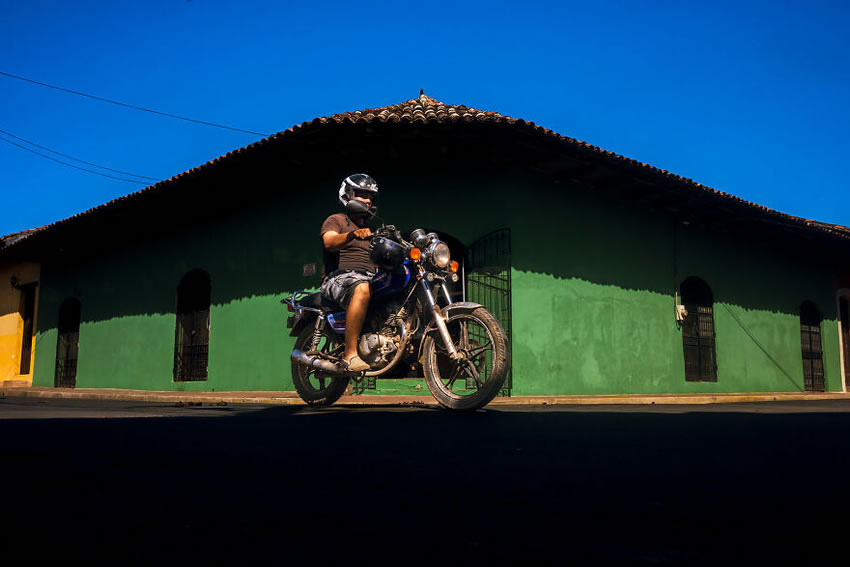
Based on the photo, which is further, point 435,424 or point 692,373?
point 692,373

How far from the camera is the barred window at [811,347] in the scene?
1398cm

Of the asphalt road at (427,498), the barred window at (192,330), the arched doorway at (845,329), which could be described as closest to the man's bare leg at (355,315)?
the asphalt road at (427,498)

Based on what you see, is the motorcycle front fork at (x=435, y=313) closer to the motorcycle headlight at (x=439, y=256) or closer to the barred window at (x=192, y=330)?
the motorcycle headlight at (x=439, y=256)

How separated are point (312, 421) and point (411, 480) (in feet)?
7.11

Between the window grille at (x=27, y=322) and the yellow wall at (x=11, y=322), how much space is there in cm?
8

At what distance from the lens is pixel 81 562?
3.40 feet

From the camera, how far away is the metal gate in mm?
9070

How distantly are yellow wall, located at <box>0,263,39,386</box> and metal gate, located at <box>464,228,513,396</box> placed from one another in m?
12.5

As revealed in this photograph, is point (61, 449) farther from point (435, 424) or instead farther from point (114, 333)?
point (114, 333)

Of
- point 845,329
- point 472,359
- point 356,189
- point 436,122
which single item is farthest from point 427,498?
point 845,329

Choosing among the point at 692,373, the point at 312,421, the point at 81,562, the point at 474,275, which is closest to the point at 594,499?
the point at 81,562

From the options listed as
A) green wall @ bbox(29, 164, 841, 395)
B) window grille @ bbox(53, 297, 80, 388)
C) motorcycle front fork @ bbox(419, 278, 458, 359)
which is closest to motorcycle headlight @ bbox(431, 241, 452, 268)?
motorcycle front fork @ bbox(419, 278, 458, 359)

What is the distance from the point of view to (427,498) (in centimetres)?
157

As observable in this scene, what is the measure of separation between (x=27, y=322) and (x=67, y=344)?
309cm
